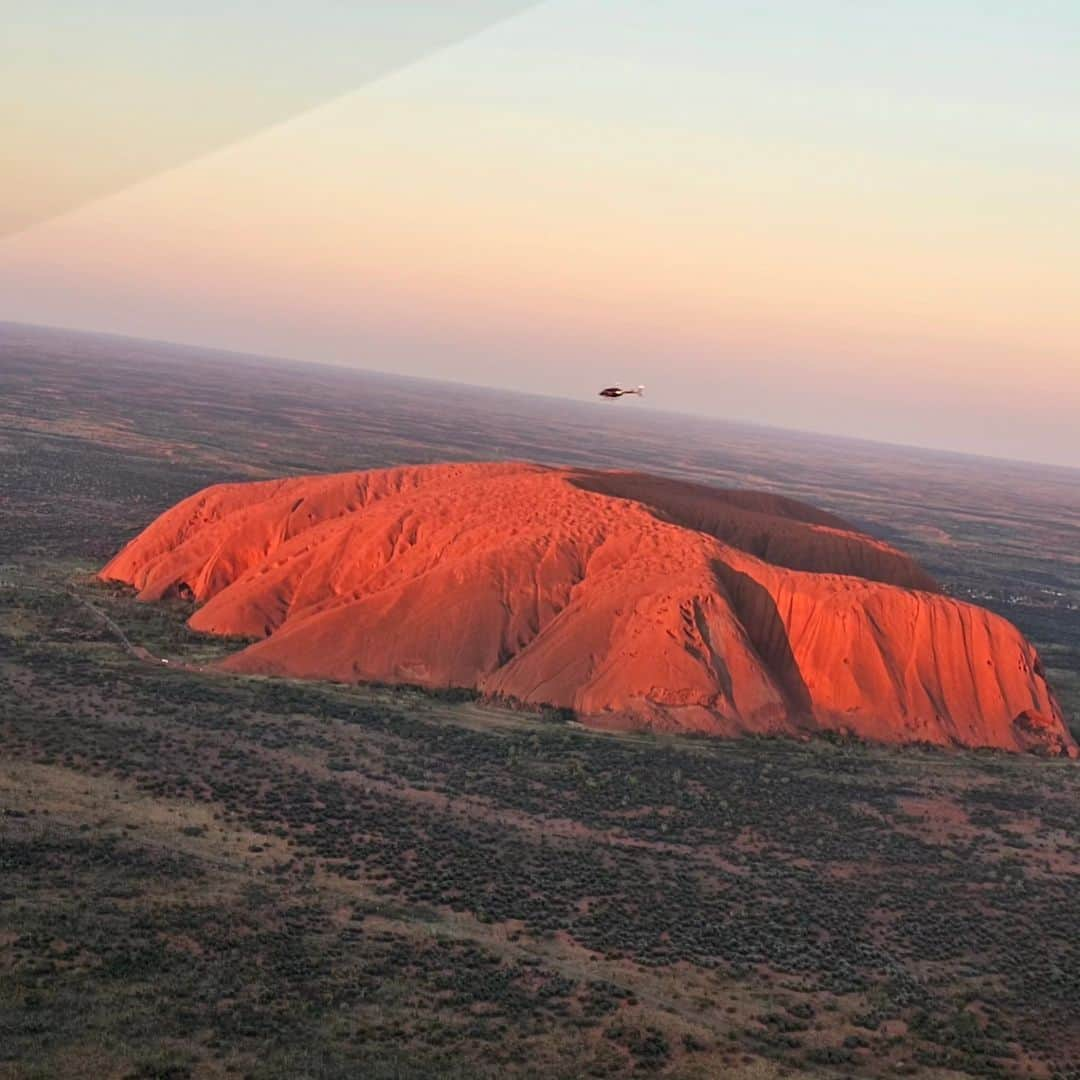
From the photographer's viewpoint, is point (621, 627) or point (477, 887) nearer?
point (477, 887)

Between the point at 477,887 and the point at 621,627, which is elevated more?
the point at 621,627

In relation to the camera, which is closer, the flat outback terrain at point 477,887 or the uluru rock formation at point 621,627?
the flat outback terrain at point 477,887

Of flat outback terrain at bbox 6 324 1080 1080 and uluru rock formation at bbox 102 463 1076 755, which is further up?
uluru rock formation at bbox 102 463 1076 755

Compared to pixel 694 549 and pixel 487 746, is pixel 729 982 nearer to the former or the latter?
pixel 487 746

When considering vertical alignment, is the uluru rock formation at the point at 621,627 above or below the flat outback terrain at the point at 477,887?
above

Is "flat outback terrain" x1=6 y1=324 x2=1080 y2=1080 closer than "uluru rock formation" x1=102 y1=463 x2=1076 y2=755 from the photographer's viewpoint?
Yes
